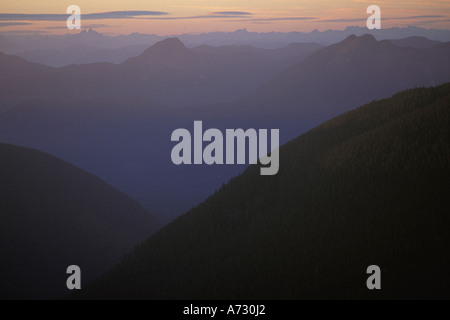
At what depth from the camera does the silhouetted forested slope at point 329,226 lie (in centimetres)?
6109

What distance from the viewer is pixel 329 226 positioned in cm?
7319

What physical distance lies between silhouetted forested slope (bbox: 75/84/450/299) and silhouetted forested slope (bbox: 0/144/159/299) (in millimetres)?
52370

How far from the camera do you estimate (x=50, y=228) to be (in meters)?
157

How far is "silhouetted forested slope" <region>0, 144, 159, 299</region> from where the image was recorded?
443ft

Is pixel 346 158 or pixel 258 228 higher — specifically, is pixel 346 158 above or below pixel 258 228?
above

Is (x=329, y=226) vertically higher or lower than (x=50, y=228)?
lower

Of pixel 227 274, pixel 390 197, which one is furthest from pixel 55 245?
pixel 390 197

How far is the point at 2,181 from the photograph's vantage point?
17038cm

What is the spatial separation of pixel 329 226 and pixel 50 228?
112664 mm

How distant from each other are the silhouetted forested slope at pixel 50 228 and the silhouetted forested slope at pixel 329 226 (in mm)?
52370

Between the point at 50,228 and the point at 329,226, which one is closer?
the point at 329,226

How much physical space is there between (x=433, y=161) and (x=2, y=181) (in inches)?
5884

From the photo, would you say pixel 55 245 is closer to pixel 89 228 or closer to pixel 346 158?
pixel 89 228
